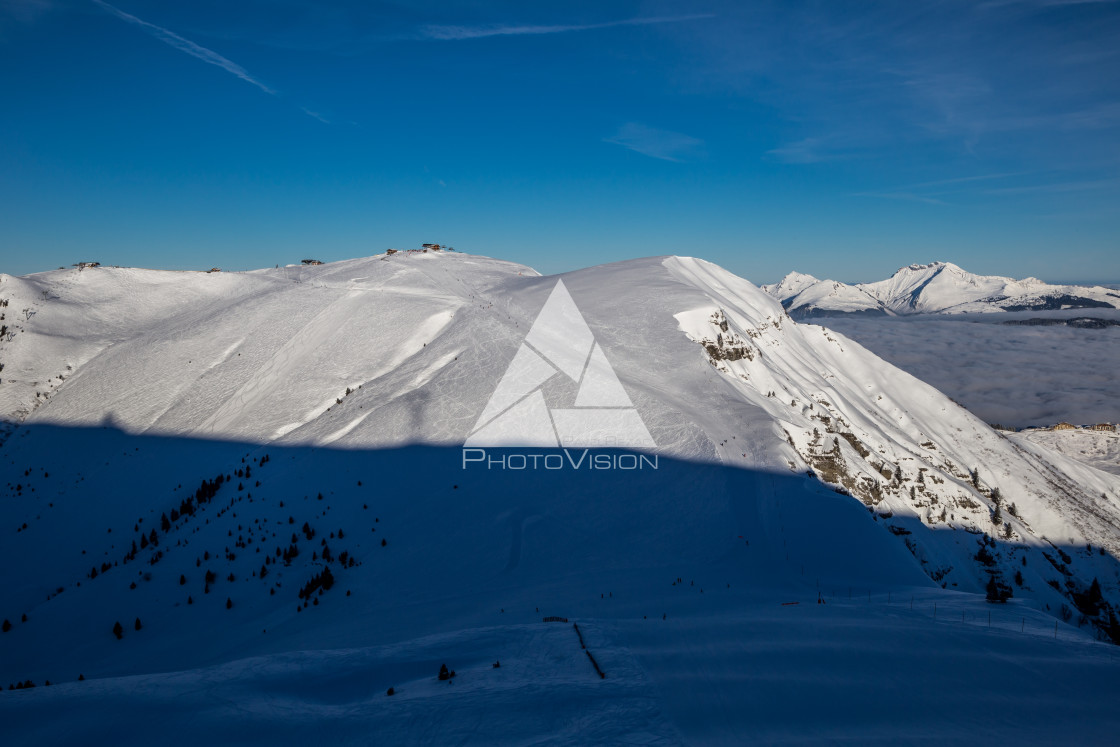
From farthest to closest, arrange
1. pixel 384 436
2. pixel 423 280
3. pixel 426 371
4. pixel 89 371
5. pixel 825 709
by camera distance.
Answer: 1. pixel 423 280
2. pixel 89 371
3. pixel 426 371
4. pixel 384 436
5. pixel 825 709

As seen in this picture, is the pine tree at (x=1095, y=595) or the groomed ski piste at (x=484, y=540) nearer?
the groomed ski piste at (x=484, y=540)

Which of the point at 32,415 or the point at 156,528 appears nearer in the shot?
the point at 156,528

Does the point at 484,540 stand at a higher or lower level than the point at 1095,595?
A: higher

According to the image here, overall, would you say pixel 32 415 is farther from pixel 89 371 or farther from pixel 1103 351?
pixel 1103 351

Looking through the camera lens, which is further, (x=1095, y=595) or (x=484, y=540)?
(x=1095, y=595)

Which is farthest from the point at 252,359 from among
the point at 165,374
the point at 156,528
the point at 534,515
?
the point at 534,515

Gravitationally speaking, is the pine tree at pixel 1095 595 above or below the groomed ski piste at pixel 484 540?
below

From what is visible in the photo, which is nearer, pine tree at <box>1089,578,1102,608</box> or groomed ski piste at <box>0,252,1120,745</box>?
groomed ski piste at <box>0,252,1120,745</box>

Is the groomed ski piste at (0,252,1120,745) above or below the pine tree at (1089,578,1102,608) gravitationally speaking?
above
